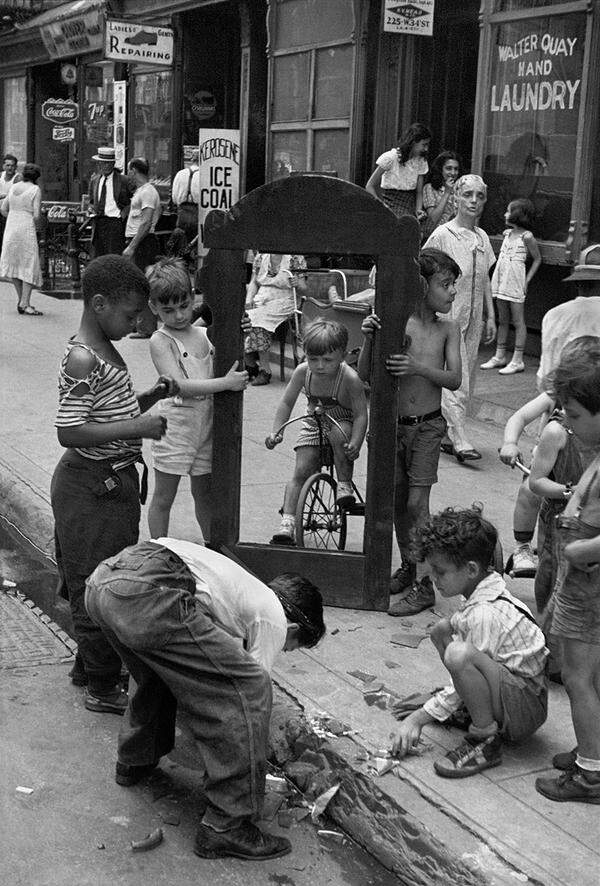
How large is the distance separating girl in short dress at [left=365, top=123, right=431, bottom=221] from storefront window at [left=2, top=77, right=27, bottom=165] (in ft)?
60.2

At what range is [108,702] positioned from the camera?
15.0ft

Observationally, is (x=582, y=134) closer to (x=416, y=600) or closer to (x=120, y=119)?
(x=416, y=600)

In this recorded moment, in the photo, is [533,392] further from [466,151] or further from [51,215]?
[51,215]

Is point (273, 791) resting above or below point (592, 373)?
below

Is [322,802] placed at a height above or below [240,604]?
below

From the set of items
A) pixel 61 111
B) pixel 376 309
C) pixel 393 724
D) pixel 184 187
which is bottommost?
pixel 393 724

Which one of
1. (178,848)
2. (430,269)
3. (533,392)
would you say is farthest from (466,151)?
(178,848)

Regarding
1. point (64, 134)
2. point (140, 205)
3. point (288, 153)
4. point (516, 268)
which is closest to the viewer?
point (516, 268)

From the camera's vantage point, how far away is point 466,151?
12.8 metres

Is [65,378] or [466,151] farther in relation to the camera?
[466,151]

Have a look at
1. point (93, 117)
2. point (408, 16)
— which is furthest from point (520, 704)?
point (93, 117)

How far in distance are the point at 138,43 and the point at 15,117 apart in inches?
530

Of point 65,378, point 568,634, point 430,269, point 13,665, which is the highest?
point 430,269

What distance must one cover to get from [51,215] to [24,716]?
16.5 metres
